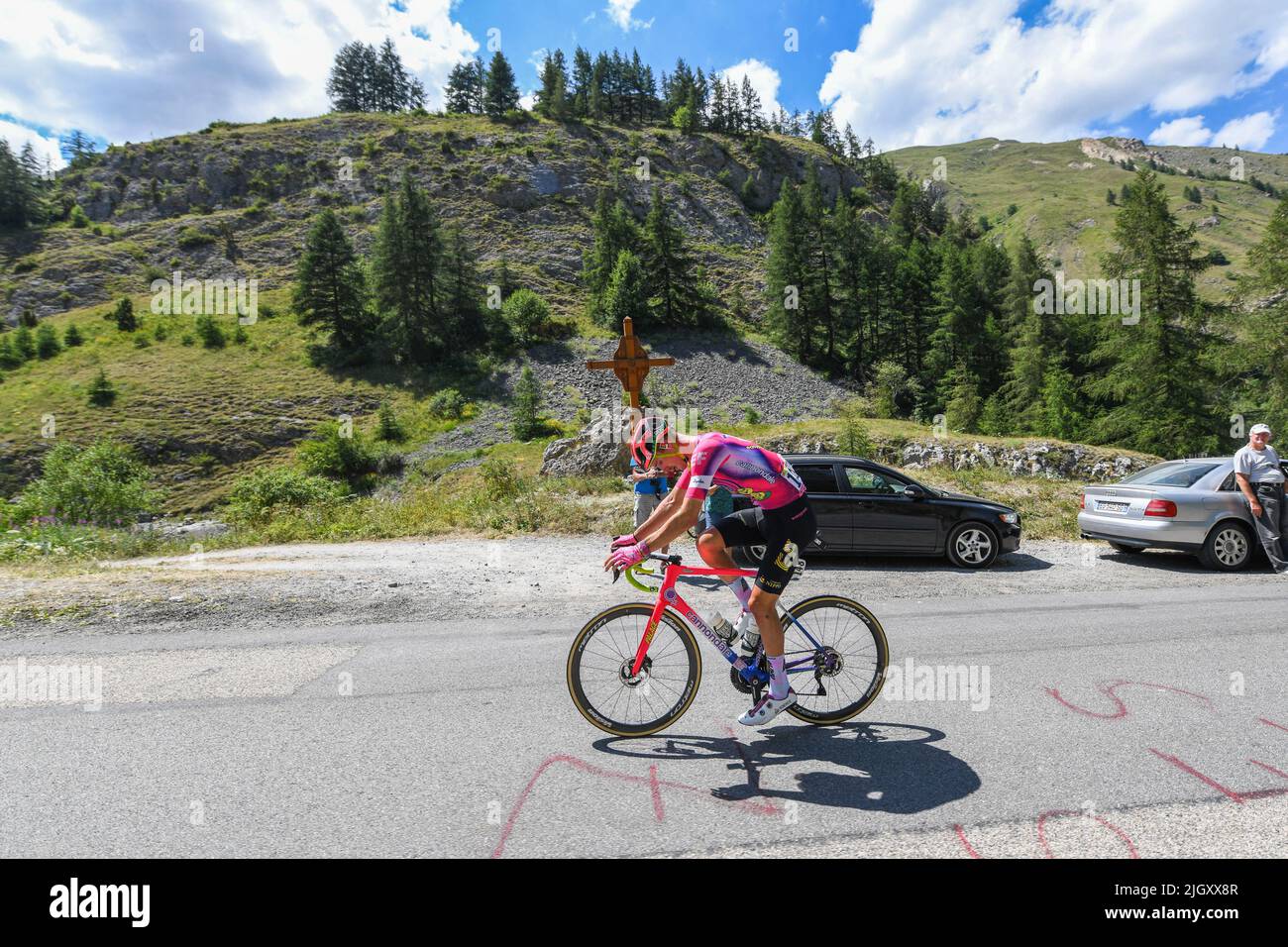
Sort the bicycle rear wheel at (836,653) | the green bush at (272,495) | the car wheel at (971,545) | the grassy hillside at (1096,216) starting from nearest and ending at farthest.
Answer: the bicycle rear wheel at (836,653) < the car wheel at (971,545) < the green bush at (272,495) < the grassy hillside at (1096,216)

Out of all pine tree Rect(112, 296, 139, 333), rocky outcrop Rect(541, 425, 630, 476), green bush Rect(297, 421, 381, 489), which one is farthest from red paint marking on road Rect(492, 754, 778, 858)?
pine tree Rect(112, 296, 139, 333)

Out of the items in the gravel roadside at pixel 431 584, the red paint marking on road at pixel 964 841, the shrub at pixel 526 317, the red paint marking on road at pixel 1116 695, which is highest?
the shrub at pixel 526 317

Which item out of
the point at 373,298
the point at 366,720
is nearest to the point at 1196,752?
the point at 366,720

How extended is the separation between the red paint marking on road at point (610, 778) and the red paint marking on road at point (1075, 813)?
3.85 feet

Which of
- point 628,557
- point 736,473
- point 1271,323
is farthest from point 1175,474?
point 1271,323

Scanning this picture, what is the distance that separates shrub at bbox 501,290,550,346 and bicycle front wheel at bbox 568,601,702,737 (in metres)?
51.9

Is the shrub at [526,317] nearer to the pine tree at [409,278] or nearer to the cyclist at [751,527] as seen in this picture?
the pine tree at [409,278]

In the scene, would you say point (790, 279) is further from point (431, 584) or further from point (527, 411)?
point (431, 584)

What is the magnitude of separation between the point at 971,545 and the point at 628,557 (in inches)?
317

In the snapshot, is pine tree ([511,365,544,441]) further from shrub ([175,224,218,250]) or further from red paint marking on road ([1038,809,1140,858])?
shrub ([175,224,218,250])

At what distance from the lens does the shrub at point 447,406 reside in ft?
143

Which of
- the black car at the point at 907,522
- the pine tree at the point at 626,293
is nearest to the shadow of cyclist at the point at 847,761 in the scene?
the black car at the point at 907,522

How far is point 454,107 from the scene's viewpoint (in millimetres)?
115938
